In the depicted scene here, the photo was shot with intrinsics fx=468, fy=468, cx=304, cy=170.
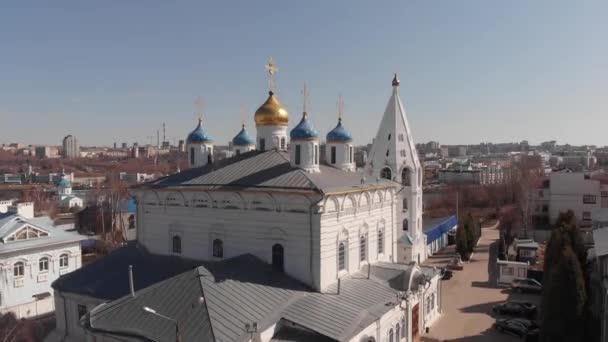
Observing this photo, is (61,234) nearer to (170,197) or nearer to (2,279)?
(2,279)

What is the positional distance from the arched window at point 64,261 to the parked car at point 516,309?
743 inches

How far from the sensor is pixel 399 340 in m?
14.4

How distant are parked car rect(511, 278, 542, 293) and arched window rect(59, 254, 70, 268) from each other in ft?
67.9

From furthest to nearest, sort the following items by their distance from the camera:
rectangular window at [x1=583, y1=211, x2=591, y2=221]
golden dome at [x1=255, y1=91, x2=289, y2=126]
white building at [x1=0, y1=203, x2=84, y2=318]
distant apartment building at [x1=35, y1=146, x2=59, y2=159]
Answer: distant apartment building at [x1=35, y1=146, x2=59, y2=159], rectangular window at [x1=583, y1=211, x2=591, y2=221], white building at [x1=0, y1=203, x2=84, y2=318], golden dome at [x1=255, y1=91, x2=289, y2=126]

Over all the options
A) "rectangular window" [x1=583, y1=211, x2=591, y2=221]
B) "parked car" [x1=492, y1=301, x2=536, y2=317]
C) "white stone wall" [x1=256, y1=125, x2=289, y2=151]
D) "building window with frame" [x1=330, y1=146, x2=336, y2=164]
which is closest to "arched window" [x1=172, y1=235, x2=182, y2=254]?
"white stone wall" [x1=256, y1=125, x2=289, y2=151]

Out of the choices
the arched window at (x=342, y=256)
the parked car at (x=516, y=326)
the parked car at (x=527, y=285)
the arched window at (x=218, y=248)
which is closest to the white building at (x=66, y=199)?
the arched window at (x=218, y=248)

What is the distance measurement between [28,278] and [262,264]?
12.5 metres

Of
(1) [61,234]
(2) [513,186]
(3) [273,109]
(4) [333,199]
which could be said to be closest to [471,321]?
(4) [333,199]

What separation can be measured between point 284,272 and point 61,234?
45.0 feet

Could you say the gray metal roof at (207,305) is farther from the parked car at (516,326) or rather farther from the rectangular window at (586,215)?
the rectangular window at (586,215)

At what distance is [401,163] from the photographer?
23.8m

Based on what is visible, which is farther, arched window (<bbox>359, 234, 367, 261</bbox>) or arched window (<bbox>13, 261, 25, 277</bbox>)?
arched window (<bbox>13, 261, 25, 277</bbox>)

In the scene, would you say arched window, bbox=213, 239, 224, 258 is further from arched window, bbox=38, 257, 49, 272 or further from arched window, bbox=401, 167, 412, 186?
arched window, bbox=401, 167, 412, 186

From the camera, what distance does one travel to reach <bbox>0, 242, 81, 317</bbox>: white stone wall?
19.1 metres
